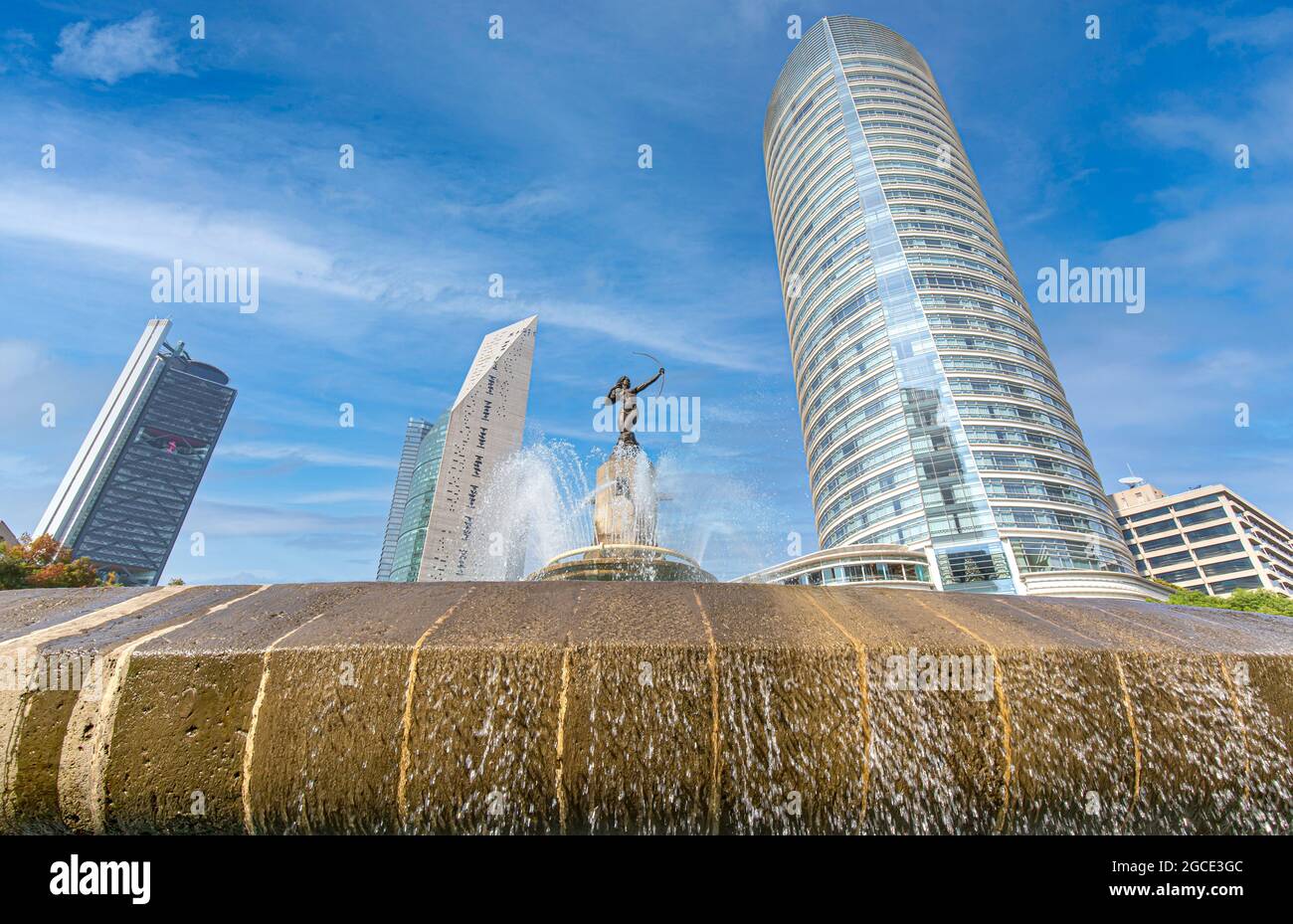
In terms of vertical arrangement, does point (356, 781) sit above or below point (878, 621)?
below

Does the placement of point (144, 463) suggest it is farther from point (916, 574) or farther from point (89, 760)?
point (89, 760)

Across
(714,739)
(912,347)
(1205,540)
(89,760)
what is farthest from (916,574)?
(1205,540)

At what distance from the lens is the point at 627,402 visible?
61.8ft

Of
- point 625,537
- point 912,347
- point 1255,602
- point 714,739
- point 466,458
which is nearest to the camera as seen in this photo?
point 714,739

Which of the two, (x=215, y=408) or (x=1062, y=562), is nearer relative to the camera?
(x=1062, y=562)

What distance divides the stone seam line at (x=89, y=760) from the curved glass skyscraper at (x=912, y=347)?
54.9 metres

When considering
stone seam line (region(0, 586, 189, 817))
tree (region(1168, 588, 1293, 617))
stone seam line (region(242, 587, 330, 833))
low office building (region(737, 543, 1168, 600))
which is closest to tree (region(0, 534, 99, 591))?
stone seam line (region(0, 586, 189, 817))

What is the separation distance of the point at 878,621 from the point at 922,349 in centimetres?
6350

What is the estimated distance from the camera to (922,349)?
59969 millimetres

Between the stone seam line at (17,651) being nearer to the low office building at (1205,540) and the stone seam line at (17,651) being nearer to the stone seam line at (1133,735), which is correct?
the stone seam line at (1133,735)

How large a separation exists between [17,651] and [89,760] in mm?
908
